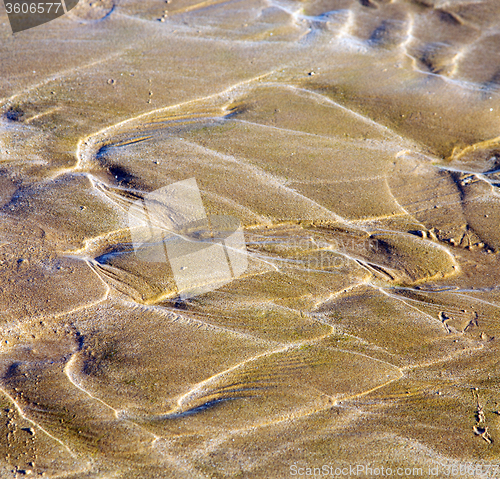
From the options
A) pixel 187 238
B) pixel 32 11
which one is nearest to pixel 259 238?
pixel 187 238

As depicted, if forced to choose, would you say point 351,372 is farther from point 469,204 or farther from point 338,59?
point 338,59

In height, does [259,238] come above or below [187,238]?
below

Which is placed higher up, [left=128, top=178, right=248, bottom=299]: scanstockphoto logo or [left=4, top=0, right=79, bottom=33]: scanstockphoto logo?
[left=4, top=0, right=79, bottom=33]: scanstockphoto logo
